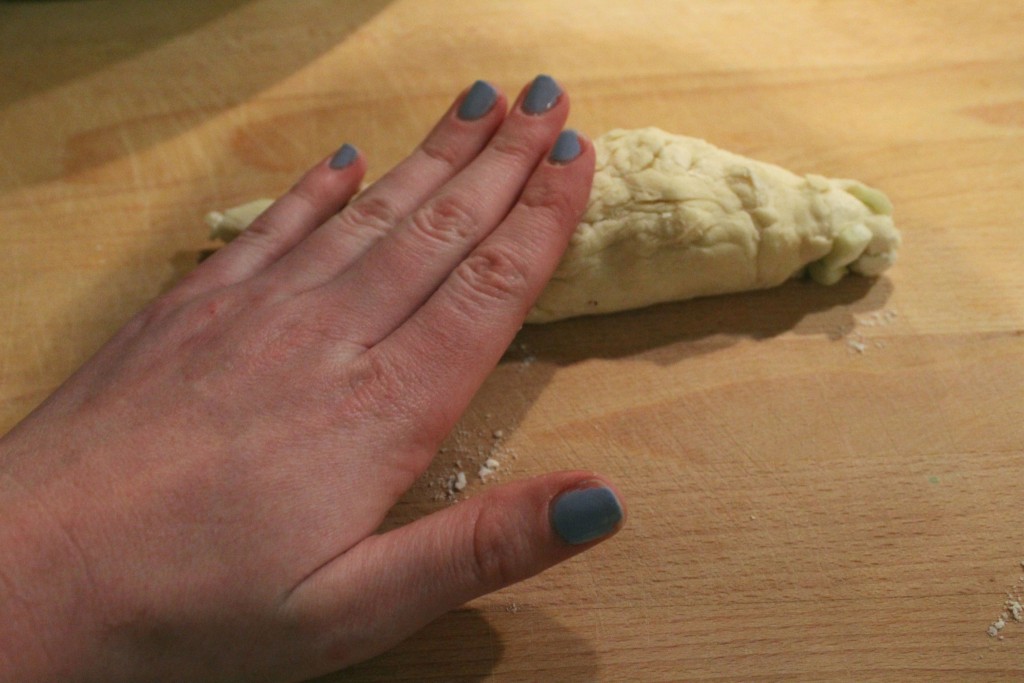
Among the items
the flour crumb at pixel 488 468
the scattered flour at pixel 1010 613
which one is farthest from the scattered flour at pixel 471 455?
the scattered flour at pixel 1010 613

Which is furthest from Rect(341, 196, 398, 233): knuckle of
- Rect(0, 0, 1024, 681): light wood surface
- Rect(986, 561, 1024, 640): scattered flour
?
Rect(986, 561, 1024, 640): scattered flour

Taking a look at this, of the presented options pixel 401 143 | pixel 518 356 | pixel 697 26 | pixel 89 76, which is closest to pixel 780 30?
pixel 697 26

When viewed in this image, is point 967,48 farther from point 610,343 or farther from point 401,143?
point 401,143

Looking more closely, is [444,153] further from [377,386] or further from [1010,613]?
[1010,613]

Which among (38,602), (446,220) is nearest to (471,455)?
(446,220)

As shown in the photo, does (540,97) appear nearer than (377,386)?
No

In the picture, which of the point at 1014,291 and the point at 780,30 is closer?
the point at 1014,291

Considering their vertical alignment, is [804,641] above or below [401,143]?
below
